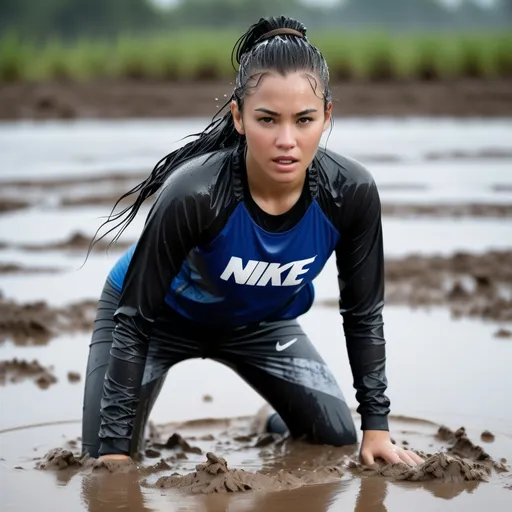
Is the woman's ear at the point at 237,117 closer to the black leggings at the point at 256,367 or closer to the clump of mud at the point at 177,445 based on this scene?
the black leggings at the point at 256,367

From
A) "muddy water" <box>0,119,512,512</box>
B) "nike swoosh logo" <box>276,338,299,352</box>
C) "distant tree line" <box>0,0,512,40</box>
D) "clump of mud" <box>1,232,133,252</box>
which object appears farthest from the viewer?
"distant tree line" <box>0,0,512,40</box>

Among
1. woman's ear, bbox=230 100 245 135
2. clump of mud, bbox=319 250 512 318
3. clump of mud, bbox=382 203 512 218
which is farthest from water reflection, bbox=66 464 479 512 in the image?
clump of mud, bbox=382 203 512 218

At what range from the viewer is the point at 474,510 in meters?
3.23

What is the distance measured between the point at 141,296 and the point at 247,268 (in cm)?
36

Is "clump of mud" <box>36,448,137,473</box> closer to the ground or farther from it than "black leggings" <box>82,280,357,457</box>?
closer to the ground

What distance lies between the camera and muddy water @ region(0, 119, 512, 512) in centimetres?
336

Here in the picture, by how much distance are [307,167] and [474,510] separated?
45.9 inches

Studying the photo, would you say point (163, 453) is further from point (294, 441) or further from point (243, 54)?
point (243, 54)

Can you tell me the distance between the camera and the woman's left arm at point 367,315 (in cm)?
369

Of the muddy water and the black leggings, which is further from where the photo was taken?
the black leggings

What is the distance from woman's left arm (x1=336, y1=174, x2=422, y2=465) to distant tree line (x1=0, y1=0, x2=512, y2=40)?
56680 millimetres

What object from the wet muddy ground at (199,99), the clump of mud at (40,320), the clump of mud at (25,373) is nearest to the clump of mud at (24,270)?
the clump of mud at (40,320)

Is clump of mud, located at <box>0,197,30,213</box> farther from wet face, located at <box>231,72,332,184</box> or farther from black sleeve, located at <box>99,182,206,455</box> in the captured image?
wet face, located at <box>231,72,332,184</box>

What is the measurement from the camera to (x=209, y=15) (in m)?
76.2
